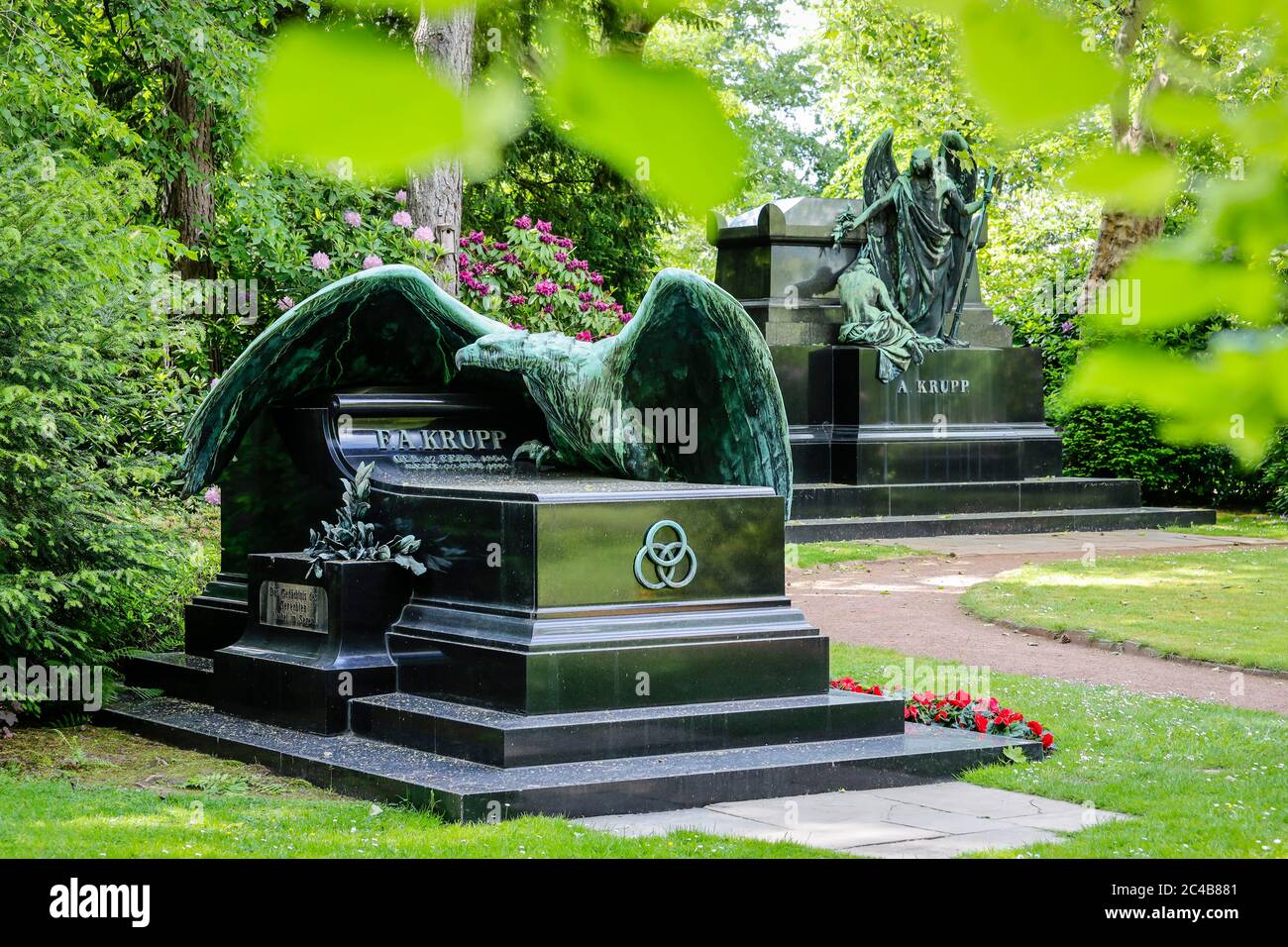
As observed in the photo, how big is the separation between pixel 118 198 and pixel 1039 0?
34.1 ft

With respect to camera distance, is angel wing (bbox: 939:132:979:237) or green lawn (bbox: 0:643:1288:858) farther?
angel wing (bbox: 939:132:979:237)

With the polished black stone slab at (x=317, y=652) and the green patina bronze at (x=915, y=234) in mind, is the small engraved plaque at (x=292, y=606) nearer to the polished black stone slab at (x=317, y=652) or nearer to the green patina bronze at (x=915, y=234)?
the polished black stone slab at (x=317, y=652)

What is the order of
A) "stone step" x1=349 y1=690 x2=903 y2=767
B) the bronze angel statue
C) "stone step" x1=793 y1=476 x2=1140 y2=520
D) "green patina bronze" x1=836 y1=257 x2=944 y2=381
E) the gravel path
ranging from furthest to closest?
the bronze angel statue, "green patina bronze" x1=836 y1=257 x2=944 y2=381, "stone step" x1=793 y1=476 x2=1140 y2=520, the gravel path, "stone step" x1=349 y1=690 x2=903 y2=767

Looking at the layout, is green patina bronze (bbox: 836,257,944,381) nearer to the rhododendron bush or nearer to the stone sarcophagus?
the rhododendron bush

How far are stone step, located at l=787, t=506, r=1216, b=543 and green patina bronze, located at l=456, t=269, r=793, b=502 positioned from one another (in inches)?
331

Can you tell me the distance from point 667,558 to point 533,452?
198cm

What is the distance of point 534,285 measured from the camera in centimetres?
1670

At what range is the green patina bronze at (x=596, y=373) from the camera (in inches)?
355

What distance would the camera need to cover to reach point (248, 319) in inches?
594

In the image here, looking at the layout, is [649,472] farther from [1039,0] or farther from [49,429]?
[1039,0]

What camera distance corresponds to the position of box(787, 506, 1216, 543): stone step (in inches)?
728

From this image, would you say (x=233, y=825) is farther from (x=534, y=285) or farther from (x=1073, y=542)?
(x=1073, y=542)

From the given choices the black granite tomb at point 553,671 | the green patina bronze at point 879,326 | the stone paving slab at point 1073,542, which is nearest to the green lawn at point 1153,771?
the black granite tomb at point 553,671
